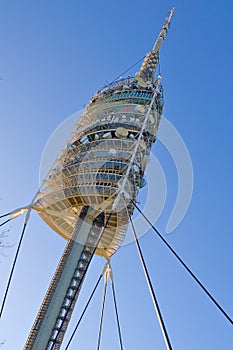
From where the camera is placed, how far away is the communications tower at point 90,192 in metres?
34.7

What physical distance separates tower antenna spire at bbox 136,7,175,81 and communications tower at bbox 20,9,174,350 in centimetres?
1145

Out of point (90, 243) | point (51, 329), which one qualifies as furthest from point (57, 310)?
point (90, 243)

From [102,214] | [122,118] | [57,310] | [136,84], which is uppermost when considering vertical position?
[136,84]

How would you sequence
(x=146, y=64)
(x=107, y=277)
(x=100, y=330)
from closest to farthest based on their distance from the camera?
1. (x=100, y=330)
2. (x=107, y=277)
3. (x=146, y=64)

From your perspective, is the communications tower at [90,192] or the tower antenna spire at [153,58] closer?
the communications tower at [90,192]

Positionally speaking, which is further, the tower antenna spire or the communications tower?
the tower antenna spire

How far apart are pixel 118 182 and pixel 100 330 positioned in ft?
42.1

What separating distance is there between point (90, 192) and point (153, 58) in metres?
30.5

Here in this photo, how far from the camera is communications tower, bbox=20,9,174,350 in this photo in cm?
3472

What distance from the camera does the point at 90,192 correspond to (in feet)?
123

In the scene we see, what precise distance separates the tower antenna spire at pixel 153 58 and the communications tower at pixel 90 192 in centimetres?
1145

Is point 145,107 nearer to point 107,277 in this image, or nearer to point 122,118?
point 122,118

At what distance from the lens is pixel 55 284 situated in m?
35.4

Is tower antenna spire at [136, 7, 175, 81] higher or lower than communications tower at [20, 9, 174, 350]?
higher
